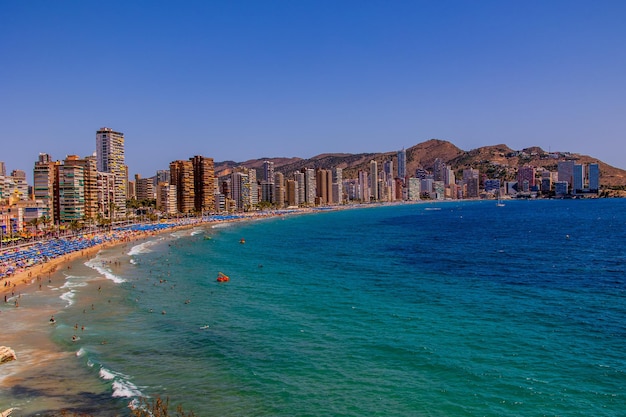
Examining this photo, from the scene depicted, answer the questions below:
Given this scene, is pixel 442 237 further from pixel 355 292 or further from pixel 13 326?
pixel 13 326

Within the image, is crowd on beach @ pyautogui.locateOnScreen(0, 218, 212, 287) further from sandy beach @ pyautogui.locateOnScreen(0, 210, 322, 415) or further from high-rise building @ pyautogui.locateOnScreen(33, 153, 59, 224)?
high-rise building @ pyautogui.locateOnScreen(33, 153, 59, 224)

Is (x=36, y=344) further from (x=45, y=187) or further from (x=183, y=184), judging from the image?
(x=183, y=184)

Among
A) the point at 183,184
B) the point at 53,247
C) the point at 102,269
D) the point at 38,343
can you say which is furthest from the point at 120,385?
the point at 183,184

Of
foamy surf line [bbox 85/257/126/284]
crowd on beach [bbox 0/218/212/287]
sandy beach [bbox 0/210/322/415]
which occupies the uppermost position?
crowd on beach [bbox 0/218/212/287]

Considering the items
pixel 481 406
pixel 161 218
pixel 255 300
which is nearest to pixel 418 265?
pixel 255 300

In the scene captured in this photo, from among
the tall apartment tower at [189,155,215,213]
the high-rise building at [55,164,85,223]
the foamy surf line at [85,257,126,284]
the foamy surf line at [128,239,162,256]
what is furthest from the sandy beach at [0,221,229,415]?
the tall apartment tower at [189,155,215,213]

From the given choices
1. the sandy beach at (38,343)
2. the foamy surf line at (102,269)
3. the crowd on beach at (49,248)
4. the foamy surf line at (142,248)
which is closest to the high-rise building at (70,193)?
the crowd on beach at (49,248)
